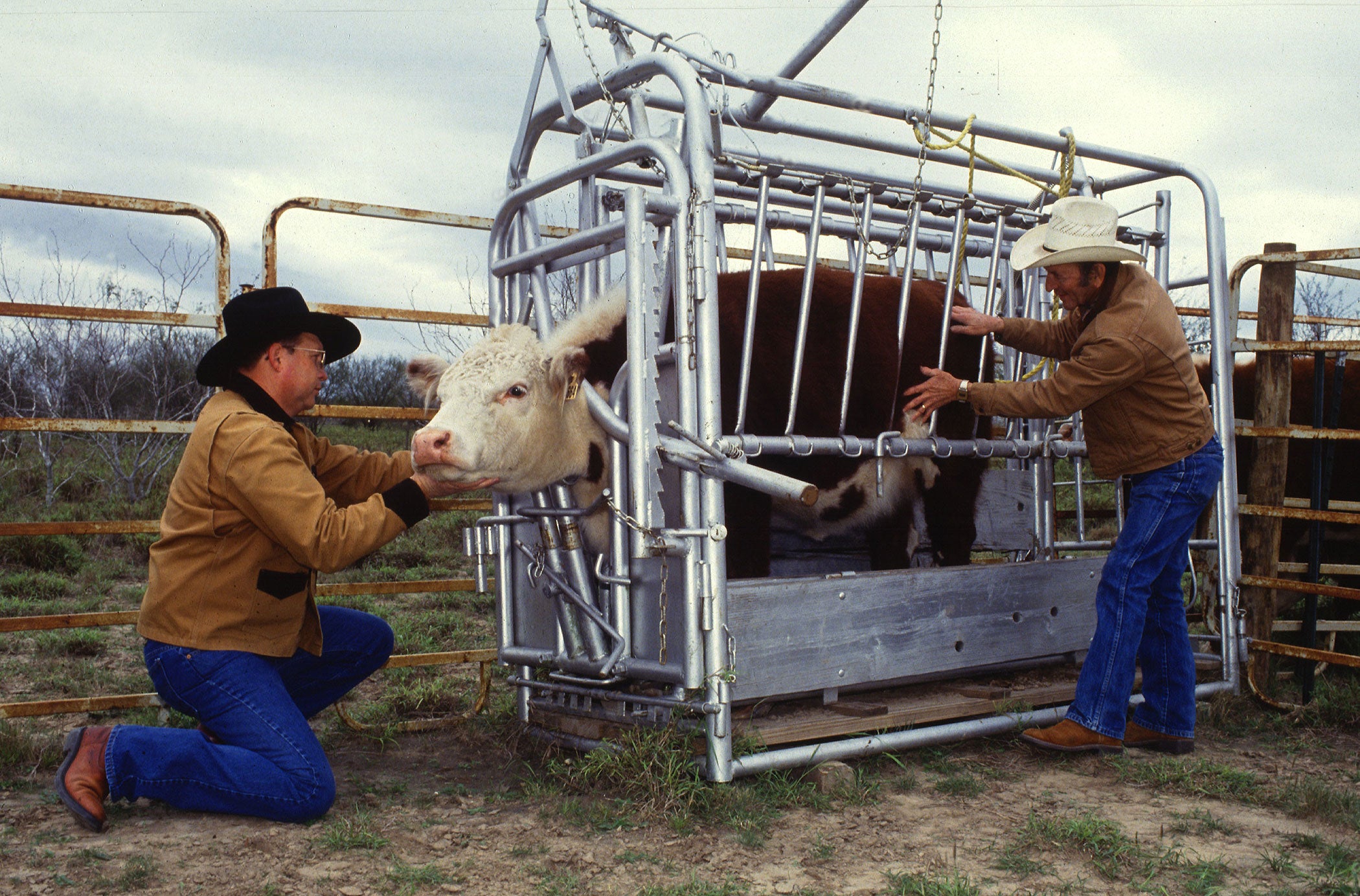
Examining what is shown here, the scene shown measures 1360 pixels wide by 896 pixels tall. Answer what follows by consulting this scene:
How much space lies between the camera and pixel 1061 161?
5.16 meters

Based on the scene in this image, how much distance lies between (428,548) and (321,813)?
6556 mm

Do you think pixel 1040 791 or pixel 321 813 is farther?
pixel 1040 791

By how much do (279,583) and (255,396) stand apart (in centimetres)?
63

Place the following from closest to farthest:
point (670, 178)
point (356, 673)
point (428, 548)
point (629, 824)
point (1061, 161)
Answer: point (629, 824) → point (670, 178) → point (356, 673) → point (1061, 161) → point (428, 548)

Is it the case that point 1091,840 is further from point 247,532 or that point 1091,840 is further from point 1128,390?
point 247,532

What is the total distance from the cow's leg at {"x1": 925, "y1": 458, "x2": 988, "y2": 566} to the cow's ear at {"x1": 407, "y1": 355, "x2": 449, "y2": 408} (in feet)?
8.34

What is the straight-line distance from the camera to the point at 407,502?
11.3 ft

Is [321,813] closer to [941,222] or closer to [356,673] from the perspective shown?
[356,673]

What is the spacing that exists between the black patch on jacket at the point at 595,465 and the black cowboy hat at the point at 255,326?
1.12m

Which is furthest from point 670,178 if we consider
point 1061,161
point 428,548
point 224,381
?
point 428,548

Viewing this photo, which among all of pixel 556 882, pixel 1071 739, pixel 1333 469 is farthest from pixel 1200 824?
pixel 1333 469

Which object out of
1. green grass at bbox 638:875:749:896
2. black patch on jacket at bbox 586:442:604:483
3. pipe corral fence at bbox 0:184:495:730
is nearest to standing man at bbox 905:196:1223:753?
black patch on jacket at bbox 586:442:604:483

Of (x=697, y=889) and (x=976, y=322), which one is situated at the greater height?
(x=976, y=322)

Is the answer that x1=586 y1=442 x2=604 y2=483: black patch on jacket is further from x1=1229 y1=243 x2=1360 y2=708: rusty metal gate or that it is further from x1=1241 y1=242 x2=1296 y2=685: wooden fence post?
x1=1241 y1=242 x2=1296 y2=685: wooden fence post
